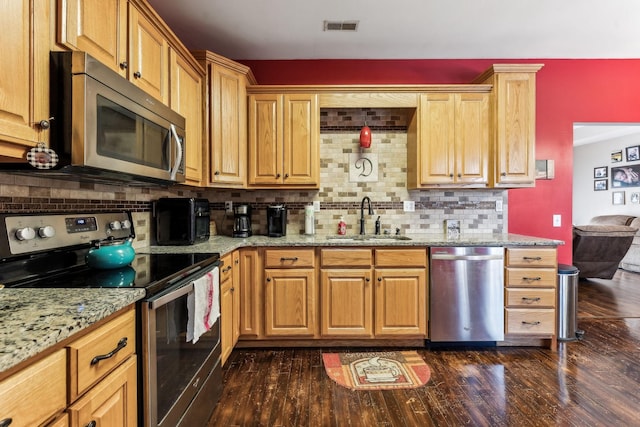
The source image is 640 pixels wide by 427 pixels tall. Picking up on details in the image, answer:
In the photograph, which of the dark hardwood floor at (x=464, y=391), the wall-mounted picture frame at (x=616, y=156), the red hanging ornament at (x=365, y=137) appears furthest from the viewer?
the wall-mounted picture frame at (x=616, y=156)

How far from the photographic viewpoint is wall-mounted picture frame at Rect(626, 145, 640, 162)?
6.33 meters

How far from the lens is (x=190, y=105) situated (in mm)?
2404

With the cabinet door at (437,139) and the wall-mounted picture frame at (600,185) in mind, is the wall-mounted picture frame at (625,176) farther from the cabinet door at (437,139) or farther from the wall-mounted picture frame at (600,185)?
the cabinet door at (437,139)

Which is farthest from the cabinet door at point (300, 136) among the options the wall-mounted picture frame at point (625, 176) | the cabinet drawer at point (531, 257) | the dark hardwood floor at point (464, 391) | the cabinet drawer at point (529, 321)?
the wall-mounted picture frame at point (625, 176)

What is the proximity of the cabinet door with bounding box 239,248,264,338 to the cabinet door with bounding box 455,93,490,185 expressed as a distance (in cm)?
189

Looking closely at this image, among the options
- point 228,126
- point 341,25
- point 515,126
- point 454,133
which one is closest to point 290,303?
point 228,126

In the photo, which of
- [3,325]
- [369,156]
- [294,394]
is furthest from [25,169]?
[369,156]

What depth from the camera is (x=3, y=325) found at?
80 cm

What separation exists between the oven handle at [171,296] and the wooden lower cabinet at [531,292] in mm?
2375

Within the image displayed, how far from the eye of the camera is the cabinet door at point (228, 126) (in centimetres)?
265

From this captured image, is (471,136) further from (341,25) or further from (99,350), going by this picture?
(99,350)

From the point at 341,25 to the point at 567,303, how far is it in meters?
2.99

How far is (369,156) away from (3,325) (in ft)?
9.30

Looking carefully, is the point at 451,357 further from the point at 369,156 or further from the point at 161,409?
the point at 161,409
